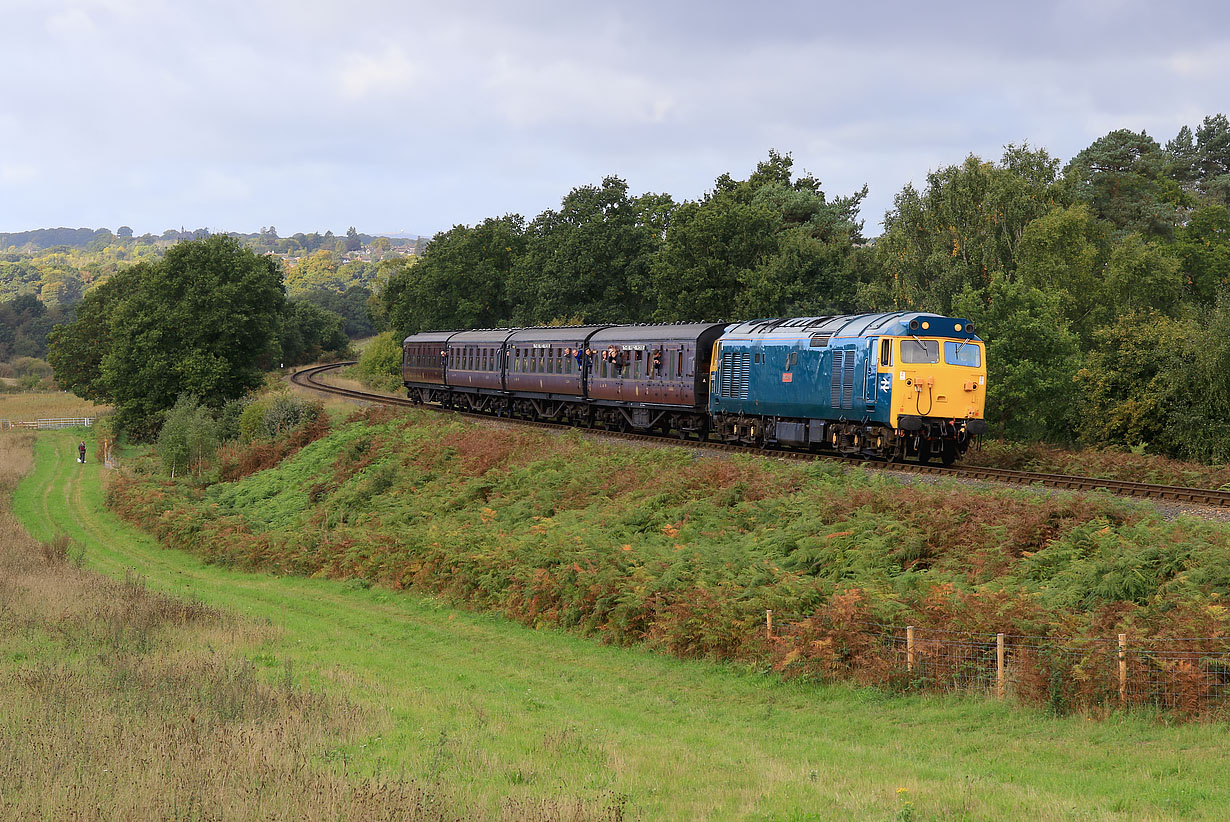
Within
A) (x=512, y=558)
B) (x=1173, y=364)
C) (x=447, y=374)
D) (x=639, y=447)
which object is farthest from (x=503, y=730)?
(x=447, y=374)

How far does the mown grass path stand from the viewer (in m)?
11.1

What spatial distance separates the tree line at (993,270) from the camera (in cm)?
3559

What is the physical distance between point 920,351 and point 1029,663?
44.5 ft

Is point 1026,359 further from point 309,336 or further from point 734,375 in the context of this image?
point 309,336

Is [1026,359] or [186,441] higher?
[1026,359]

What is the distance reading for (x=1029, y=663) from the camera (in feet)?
49.2

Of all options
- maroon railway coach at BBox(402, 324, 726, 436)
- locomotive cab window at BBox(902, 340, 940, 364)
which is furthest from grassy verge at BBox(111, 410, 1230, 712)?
locomotive cab window at BBox(902, 340, 940, 364)

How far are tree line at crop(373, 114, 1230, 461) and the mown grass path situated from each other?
21.7 metres

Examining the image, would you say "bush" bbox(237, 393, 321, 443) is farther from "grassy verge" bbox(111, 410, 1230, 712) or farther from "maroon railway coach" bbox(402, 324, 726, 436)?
"grassy verge" bbox(111, 410, 1230, 712)

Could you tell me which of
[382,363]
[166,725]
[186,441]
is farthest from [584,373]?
[382,363]

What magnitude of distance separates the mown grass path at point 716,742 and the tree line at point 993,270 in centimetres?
2168

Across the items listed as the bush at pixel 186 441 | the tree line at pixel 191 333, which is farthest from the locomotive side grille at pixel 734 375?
the tree line at pixel 191 333

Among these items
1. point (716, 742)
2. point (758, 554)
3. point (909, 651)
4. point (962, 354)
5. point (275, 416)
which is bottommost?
point (716, 742)

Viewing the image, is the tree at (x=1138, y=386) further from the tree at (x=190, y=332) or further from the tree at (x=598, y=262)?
the tree at (x=190, y=332)
